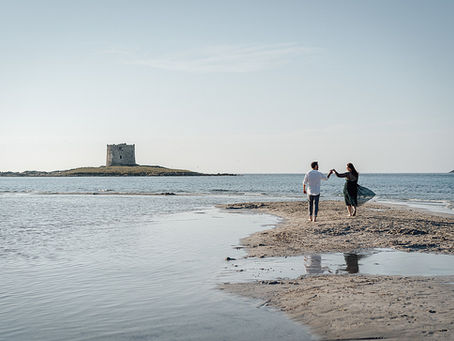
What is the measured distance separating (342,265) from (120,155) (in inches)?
6676

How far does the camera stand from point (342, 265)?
9711 millimetres

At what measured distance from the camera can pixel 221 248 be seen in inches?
486

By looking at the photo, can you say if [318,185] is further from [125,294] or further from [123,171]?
[123,171]

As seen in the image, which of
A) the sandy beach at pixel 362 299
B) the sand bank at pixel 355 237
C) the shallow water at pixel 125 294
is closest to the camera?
the sandy beach at pixel 362 299

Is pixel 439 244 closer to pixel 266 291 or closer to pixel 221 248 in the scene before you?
pixel 221 248

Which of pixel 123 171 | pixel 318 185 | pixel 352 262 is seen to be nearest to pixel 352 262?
pixel 352 262

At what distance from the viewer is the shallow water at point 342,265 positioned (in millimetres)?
8773

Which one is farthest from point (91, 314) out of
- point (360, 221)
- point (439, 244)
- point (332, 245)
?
point (360, 221)

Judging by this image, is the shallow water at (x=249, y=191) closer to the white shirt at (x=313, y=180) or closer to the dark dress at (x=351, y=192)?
the dark dress at (x=351, y=192)

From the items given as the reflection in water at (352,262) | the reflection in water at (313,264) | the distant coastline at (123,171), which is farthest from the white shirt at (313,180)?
the distant coastline at (123,171)

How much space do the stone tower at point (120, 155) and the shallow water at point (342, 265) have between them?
168 metres

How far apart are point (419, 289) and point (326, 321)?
7.73ft

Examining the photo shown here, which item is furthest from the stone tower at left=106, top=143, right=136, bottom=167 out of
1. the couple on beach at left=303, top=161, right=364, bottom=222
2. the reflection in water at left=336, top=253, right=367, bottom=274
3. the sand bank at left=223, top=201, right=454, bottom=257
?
the reflection in water at left=336, top=253, right=367, bottom=274

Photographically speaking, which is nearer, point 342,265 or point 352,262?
point 342,265
